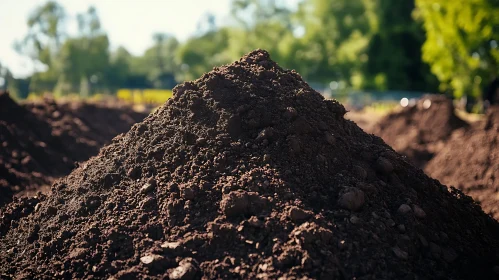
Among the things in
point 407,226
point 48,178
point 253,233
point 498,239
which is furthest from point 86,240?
point 48,178

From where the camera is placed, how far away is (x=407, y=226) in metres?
4.39

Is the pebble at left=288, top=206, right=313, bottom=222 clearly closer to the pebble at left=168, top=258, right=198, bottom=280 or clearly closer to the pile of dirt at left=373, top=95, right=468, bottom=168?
the pebble at left=168, top=258, right=198, bottom=280

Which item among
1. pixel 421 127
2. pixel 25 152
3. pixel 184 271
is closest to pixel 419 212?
pixel 184 271

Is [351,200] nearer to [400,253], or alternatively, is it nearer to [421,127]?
[400,253]

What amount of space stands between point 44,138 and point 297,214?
9026 mm

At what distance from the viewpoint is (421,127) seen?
1572 cm

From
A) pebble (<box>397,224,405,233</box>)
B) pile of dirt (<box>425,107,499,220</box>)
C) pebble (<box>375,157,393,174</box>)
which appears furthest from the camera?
pile of dirt (<box>425,107,499,220</box>)

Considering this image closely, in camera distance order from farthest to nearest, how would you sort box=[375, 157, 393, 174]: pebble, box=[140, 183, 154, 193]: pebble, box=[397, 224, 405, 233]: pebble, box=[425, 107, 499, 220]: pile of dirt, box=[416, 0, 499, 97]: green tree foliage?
box=[416, 0, 499, 97]: green tree foliage < box=[425, 107, 499, 220]: pile of dirt < box=[375, 157, 393, 174]: pebble < box=[140, 183, 154, 193]: pebble < box=[397, 224, 405, 233]: pebble

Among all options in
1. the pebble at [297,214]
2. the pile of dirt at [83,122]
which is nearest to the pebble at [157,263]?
the pebble at [297,214]

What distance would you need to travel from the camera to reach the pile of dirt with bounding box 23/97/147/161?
478 inches

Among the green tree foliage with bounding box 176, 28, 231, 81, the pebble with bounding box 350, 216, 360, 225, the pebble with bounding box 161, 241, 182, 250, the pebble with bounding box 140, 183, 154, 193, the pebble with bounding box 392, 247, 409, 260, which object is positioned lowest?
the pebble with bounding box 161, 241, 182, 250

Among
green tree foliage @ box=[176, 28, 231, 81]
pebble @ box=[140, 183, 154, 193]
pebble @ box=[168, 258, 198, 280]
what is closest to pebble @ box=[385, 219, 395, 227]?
pebble @ box=[168, 258, 198, 280]

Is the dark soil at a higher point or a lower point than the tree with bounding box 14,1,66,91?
lower

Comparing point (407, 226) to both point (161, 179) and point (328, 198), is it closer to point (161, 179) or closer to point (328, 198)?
point (328, 198)
